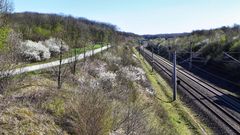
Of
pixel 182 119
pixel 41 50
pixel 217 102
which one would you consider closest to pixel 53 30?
pixel 41 50

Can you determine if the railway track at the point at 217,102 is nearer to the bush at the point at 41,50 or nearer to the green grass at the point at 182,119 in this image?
the green grass at the point at 182,119

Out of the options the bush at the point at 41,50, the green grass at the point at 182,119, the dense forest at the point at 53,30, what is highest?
the dense forest at the point at 53,30

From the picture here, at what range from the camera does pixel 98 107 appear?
44.5ft

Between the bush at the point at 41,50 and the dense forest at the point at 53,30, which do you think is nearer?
the bush at the point at 41,50

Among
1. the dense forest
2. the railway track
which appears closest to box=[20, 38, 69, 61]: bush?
the dense forest

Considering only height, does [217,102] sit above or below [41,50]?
below

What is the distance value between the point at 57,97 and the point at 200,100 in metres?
21.0

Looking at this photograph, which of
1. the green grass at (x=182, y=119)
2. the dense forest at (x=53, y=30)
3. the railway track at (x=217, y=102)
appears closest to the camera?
the green grass at (x=182, y=119)

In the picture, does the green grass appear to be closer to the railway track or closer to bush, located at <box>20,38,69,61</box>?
the railway track

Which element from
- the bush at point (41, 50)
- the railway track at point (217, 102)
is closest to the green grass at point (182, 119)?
the railway track at point (217, 102)

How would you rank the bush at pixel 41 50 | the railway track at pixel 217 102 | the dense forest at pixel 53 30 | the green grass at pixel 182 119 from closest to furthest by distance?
the green grass at pixel 182 119
the railway track at pixel 217 102
the bush at pixel 41 50
the dense forest at pixel 53 30

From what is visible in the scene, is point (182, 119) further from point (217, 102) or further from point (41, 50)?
point (41, 50)

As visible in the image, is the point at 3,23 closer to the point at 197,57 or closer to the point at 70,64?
the point at 70,64

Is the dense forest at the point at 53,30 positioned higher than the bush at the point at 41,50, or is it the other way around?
the dense forest at the point at 53,30
